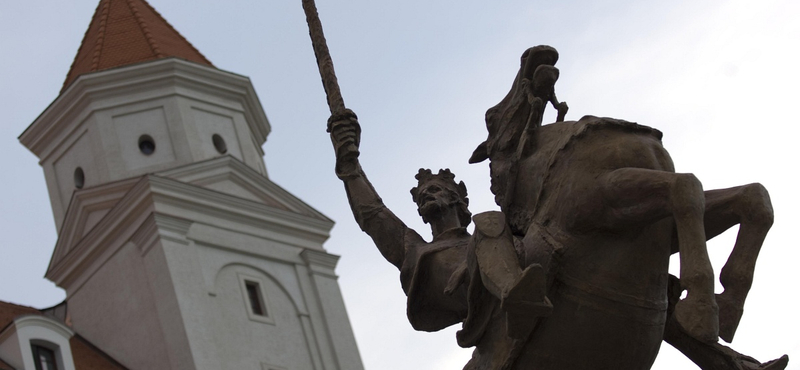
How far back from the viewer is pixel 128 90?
38.2 meters

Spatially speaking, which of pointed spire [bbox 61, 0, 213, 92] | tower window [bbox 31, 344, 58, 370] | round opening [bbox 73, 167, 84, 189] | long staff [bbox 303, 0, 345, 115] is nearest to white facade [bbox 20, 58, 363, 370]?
round opening [bbox 73, 167, 84, 189]

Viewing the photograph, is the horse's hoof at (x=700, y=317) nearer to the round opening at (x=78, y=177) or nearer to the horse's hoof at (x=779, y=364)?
the horse's hoof at (x=779, y=364)

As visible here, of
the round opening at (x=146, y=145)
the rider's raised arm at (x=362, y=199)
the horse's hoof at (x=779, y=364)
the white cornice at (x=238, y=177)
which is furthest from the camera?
the round opening at (x=146, y=145)

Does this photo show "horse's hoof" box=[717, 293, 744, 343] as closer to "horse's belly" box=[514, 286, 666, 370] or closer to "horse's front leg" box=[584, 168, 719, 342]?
"horse's front leg" box=[584, 168, 719, 342]

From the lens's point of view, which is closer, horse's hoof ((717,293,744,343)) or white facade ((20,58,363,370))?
horse's hoof ((717,293,744,343))

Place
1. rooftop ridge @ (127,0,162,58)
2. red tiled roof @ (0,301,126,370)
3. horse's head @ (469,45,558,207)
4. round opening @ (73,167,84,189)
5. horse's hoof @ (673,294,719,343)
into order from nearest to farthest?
horse's hoof @ (673,294,719,343), horse's head @ (469,45,558,207), red tiled roof @ (0,301,126,370), round opening @ (73,167,84,189), rooftop ridge @ (127,0,162,58)

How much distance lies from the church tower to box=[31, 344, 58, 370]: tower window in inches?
101

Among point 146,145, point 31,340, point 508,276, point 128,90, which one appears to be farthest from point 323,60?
point 128,90

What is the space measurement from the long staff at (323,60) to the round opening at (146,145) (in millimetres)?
31004

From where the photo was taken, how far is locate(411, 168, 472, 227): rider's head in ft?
20.8

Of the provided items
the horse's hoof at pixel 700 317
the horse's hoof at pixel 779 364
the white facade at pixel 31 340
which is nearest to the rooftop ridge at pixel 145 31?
the white facade at pixel 31 340

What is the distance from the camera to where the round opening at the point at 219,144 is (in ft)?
126

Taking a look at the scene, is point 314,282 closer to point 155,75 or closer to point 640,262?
point 155,75

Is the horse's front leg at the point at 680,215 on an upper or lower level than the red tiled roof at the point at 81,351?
lower
